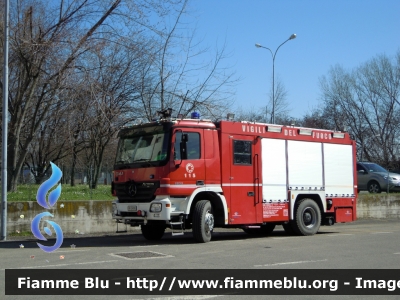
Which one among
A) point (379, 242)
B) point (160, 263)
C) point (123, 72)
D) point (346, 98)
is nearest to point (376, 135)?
point (346, 98)

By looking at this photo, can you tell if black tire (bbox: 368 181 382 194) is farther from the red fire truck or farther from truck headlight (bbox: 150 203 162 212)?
truck headlight (bbox: 150 203 162 212)

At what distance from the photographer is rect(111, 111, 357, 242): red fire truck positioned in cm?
1346

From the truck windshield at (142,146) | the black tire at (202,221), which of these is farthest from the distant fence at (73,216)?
the black tire at (202,221)

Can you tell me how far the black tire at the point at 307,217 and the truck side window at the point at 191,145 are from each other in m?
4.27

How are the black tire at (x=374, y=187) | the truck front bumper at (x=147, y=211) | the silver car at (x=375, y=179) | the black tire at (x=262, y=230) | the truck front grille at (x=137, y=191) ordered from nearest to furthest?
1. the truck front bumper at (x=147, y=211)
2. the truck front grille at (x=137, y=191)
3. the black tire at (x=262, y=230)
4. the silver car at (x=375, y=179)
5. the black tire at (x=374, y=187)

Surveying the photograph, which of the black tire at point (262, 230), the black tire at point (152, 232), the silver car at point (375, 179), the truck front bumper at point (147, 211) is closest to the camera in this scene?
the truck front bumper at point (147, 211)

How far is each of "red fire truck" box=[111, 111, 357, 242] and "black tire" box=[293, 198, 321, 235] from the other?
30mm

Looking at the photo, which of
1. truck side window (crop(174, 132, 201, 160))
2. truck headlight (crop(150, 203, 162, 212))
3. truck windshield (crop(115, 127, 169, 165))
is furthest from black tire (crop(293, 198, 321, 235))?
truck windshield (crop(115, 127, 169, 165))

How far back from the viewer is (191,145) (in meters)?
13.8

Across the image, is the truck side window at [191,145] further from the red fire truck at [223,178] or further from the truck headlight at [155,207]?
the truck headlight at [155,207]

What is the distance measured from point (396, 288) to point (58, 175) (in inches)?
247

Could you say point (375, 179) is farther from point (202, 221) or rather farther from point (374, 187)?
point (202, 221)

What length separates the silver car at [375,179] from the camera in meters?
29.2

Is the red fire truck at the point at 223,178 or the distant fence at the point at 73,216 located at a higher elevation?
the red fire truck at the point at 223,178
